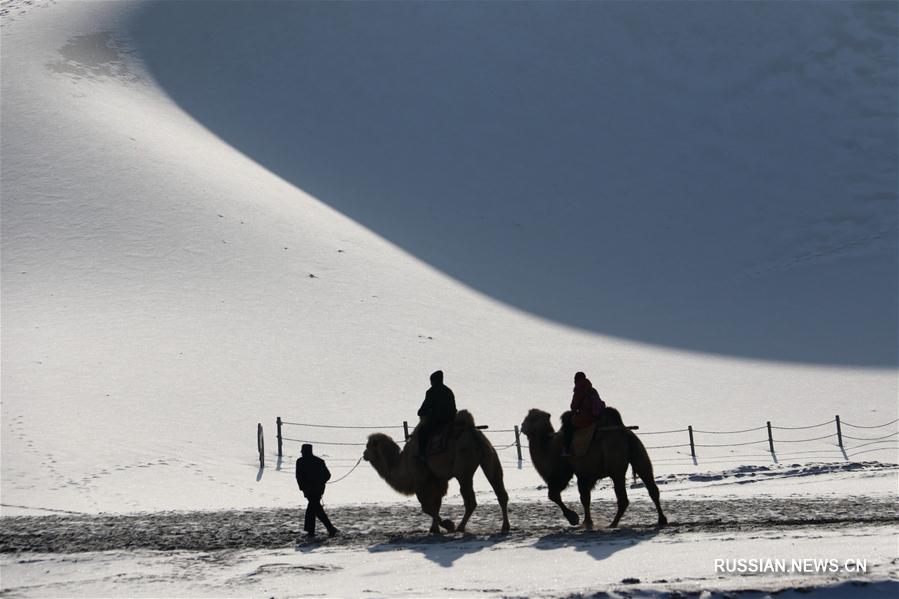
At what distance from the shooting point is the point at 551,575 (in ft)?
30.8

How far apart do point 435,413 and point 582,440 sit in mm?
1902

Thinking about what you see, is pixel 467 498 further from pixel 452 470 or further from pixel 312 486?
pixel 312 486

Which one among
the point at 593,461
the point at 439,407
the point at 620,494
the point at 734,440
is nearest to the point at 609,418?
the point at 593,461

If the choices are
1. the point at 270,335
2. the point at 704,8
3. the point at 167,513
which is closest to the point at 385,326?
the point at 270,335

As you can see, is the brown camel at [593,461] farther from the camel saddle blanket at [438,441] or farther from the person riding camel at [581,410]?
the camel saddle blanket at [438,441]

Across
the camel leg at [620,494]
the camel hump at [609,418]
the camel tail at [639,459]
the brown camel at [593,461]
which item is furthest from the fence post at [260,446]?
the camel tail at [639,459]

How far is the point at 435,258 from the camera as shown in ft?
166

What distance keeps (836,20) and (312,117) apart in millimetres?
40386

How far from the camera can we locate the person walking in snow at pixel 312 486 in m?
13.6

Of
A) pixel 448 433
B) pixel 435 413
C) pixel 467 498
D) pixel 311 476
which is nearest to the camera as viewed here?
pixel 467 498

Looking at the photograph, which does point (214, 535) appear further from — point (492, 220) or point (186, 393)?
point (492, 220)

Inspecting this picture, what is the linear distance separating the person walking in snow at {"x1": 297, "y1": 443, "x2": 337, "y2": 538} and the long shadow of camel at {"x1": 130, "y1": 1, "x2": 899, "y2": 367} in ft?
97.3

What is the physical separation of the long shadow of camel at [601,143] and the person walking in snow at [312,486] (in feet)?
97.3

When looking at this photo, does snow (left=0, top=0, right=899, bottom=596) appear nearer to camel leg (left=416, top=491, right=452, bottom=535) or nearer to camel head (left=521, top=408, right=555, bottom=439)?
camel leg (left=416, top=491, right=452, bottom=535)
